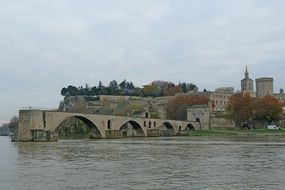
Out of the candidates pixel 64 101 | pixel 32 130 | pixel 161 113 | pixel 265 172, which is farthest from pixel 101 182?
pixel 64 101

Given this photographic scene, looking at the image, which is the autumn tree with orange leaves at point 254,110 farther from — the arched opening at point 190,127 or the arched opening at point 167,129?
the arched opening at point 167,129

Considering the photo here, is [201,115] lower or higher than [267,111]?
lower

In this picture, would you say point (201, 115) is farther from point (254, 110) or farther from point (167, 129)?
point (254, 110)

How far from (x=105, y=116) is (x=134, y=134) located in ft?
88.0

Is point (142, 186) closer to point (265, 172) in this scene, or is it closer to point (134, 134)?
point (265, 172)

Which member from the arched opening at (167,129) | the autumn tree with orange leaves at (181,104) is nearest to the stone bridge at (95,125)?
the arched opening at (167,129)

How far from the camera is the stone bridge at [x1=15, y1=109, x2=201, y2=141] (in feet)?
223

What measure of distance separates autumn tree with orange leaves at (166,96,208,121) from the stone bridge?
Result: 12.4 m

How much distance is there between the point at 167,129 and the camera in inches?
5022

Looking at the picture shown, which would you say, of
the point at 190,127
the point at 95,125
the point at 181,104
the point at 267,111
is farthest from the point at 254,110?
the point at 95,125

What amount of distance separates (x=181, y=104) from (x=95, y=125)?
71447 mm

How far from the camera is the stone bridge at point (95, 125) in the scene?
223 ft

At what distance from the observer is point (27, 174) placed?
72.1 ft

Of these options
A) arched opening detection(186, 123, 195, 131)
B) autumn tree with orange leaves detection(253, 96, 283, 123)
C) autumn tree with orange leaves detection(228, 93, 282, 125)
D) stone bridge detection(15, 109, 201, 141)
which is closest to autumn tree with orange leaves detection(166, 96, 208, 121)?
stone bridge detection(15, 109, 201, 141)
